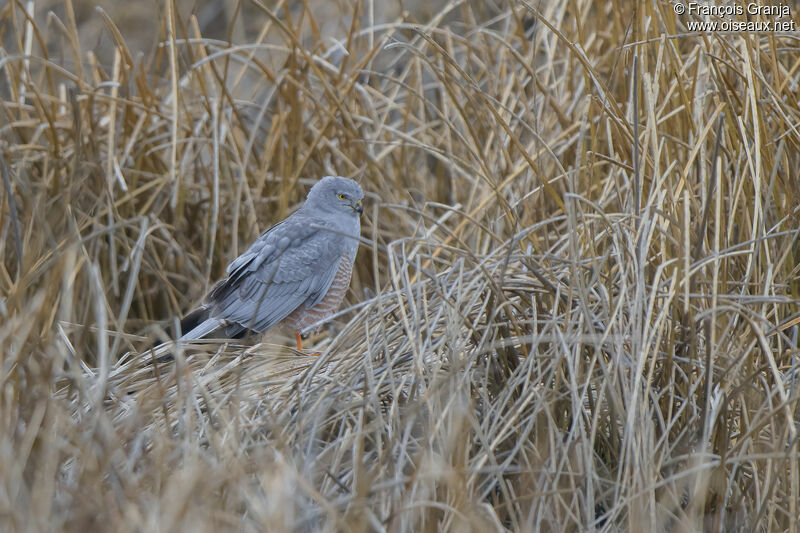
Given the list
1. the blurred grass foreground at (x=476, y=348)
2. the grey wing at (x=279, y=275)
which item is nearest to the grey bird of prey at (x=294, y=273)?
the grey wing at (x=279, y=275)

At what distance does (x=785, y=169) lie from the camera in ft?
8.04

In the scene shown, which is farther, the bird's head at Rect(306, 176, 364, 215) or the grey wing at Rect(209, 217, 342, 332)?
the bird's head at Rect(306, 176, 364, 215)

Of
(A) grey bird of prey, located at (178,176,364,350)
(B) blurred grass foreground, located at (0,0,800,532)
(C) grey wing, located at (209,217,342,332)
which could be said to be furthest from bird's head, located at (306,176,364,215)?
(B) blurred grass foreground, located at (0,0,800,532)

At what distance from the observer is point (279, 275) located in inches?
132

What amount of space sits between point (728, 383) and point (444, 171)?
2.23m

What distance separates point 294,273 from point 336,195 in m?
0.37

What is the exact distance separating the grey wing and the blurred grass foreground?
22 cm

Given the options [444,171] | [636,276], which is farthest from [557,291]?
[444,171]

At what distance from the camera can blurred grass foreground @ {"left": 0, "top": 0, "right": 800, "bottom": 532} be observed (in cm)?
164

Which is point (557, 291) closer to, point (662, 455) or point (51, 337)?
point (662, 455)

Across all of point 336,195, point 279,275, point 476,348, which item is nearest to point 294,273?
point 279,275

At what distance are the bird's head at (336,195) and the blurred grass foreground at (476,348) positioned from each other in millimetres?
242

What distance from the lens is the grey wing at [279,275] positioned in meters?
3.20

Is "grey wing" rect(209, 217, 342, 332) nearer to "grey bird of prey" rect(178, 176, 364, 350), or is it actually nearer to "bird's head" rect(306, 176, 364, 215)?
"grey bird of prey" rect(178, 176, 364, 350)
